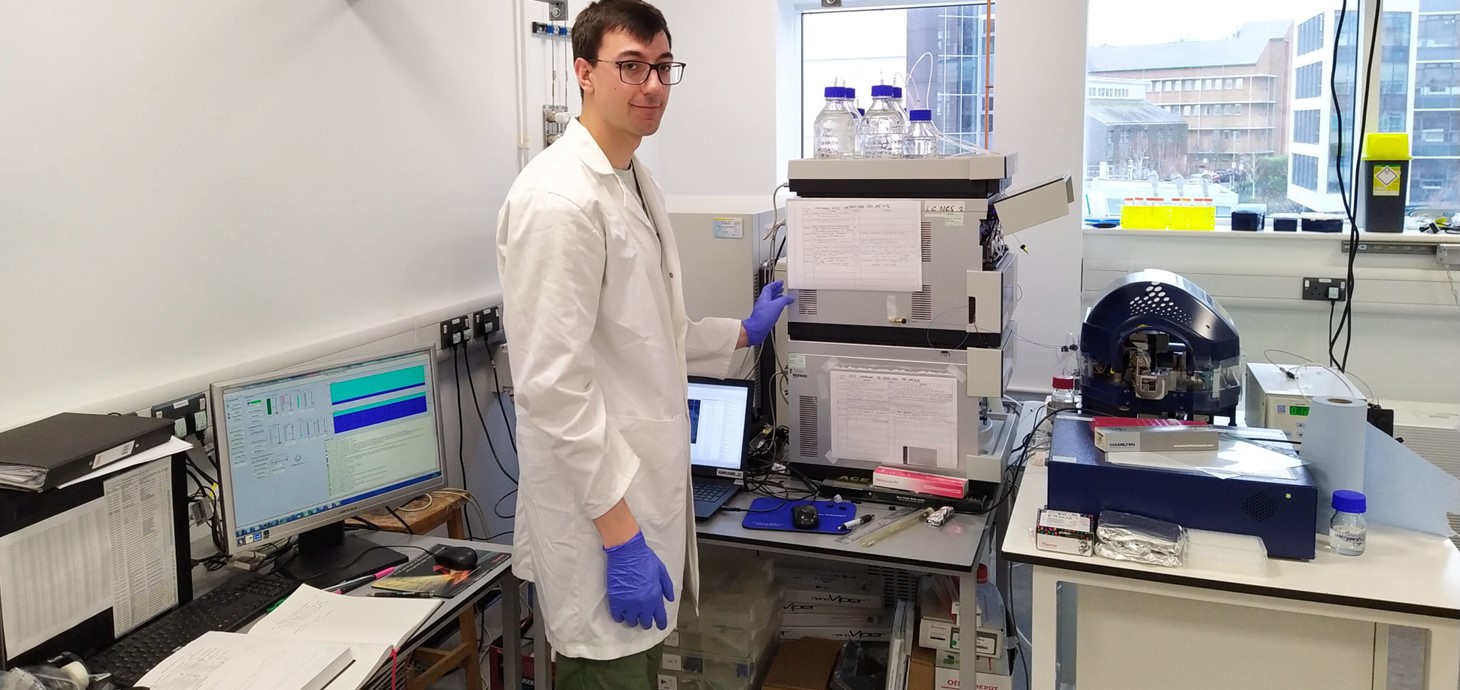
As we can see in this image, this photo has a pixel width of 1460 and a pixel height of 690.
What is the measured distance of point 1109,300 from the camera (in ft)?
7.28

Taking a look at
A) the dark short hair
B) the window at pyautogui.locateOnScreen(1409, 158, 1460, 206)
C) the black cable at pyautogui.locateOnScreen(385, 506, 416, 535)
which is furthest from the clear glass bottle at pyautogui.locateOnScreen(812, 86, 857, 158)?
the window at pyautogui.locateOnScreen(1409, 158, 1460, 206)

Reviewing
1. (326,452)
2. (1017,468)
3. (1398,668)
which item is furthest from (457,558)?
(1398,668)

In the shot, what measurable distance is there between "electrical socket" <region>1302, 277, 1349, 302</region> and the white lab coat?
8.37 feet

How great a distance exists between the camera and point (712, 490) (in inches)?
91.4

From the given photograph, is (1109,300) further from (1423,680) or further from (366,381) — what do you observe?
(366,381)

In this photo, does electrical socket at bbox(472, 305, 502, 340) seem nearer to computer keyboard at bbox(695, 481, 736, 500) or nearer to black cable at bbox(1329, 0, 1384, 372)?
computer keyboard at bbox(695, 481, 736, 500)

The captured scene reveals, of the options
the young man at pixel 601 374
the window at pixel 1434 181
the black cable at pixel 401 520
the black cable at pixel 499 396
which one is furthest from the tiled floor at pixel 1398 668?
the window at pixel 1434 181

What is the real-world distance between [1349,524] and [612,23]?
1.53 m

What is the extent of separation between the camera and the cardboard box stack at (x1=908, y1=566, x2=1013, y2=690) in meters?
2.18

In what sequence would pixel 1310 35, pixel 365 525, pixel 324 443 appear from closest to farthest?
1. pixel 324 443
2. pixel 365 525
3. pixel 1310 35

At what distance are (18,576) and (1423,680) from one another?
218cm

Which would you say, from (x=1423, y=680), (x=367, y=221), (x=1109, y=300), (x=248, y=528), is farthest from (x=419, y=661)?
(x=1423, y=680)

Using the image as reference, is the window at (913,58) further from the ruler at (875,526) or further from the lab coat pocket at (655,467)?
the lab coat pocket at (655,467)

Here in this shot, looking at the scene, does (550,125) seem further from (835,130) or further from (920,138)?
(920,138)
